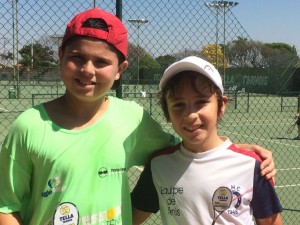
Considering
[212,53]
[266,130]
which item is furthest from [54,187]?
[266,130]

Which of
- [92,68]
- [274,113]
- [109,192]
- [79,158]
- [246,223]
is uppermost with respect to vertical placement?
[92,68]

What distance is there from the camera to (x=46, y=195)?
1791 millimetres

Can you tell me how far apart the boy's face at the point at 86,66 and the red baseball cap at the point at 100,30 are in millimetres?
25

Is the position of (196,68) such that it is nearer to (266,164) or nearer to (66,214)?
(266,164)

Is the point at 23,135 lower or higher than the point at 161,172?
higher

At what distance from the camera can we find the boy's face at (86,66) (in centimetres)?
183

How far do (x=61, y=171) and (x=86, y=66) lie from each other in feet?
1.37

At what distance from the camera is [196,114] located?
1.96 meters

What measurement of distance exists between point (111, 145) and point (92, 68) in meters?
0.33

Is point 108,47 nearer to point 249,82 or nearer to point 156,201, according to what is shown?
point 156,201

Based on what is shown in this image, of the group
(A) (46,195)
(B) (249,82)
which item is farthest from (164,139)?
(B) (249,82)

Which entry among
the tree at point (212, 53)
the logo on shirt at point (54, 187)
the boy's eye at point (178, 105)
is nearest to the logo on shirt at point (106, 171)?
the logo on shirt at point (54, 187)

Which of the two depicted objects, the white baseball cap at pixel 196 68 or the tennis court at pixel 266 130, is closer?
the white baseball cap at pixel 196 68

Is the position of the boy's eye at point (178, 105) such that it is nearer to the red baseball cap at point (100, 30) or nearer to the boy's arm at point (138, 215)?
the red baseball cap at point (100, 30)
